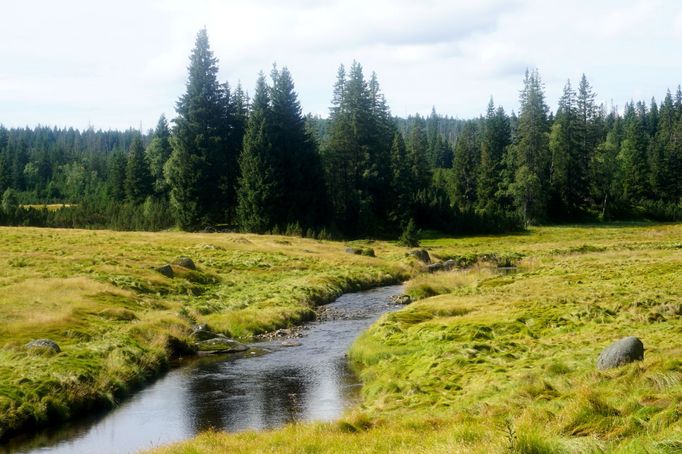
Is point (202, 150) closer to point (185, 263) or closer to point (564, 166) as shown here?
point (185, 263)

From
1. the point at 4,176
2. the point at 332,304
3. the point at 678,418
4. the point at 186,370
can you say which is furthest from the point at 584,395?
the point at 4,176

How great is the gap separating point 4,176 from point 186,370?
16583 centimetres

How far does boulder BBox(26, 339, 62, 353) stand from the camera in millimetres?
25531

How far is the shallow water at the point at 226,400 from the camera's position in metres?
19.5

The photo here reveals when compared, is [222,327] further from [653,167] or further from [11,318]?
[653,167]

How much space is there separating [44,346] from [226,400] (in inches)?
324

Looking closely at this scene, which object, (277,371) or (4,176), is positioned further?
(4,176)

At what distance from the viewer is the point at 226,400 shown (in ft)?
75.9

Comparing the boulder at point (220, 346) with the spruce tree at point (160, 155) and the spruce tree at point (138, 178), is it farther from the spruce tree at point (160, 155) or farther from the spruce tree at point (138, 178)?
the spruce tree at point (138, 178)

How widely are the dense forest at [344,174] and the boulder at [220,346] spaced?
46.3 meters

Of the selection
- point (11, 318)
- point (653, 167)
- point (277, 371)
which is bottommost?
point (277, 371)

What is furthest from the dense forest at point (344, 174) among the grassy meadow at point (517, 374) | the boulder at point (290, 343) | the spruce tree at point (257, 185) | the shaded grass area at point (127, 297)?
the boulder at point (290, 343)

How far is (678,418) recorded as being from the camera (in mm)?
12086

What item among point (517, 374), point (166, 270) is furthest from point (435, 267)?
point (517, 374)
